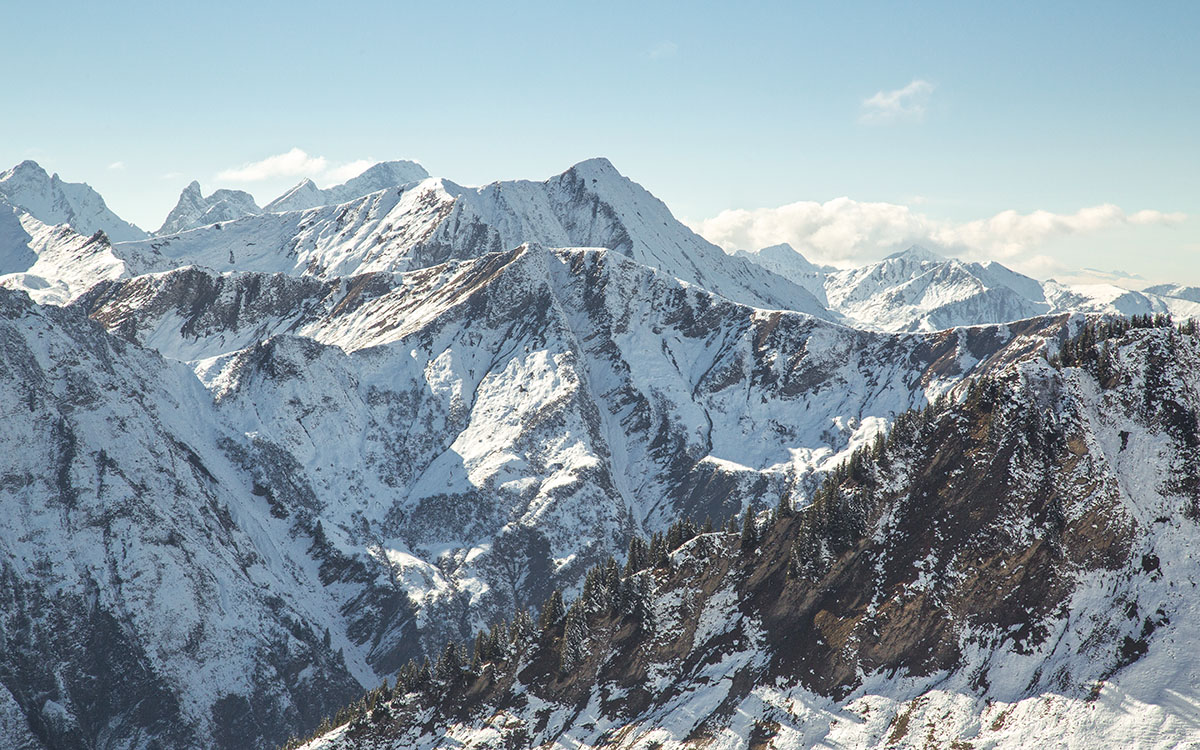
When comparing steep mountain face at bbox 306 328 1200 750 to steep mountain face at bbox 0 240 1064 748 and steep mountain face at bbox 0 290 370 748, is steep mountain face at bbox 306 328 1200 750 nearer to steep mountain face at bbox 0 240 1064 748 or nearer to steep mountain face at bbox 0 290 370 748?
steep mountain face at bbox 0 290 370 748

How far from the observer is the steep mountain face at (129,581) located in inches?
5408

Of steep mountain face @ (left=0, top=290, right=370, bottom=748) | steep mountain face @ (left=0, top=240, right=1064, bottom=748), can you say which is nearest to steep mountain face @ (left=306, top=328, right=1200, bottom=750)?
steep mountain face @ (left=0, top=290, right=370, bottom=748)

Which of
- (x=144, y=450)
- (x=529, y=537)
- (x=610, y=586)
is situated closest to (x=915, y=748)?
(x=610, y=586)

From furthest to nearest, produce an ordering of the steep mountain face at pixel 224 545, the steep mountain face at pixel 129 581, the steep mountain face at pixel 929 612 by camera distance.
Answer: the steep mountain face at pixel 224 545, the steep mountain face at pixel 129 581, the steep mountain face at pixel 929 612

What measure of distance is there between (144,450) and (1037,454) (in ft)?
537

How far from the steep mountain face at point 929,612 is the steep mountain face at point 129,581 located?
41540mm

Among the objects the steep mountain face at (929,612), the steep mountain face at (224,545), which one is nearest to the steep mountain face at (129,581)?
the steep mountain face at (224,545)

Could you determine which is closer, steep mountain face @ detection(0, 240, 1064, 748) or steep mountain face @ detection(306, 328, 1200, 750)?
steep mountain face @ detection(306, 328, 1200, 750)

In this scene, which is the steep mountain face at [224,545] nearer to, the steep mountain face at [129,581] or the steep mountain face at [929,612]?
the steep mountain face at [129,581]

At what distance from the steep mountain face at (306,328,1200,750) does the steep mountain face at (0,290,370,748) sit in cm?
4154

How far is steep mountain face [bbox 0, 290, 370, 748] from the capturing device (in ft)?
451

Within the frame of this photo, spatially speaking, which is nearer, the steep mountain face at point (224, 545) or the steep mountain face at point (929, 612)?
the steep mountain face at point (929, 612)

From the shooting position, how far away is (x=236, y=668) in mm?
148500

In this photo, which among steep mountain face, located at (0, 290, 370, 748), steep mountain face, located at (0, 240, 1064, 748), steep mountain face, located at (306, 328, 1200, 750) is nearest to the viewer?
steep mountain face, located at (306, 328, 1200, 750)
